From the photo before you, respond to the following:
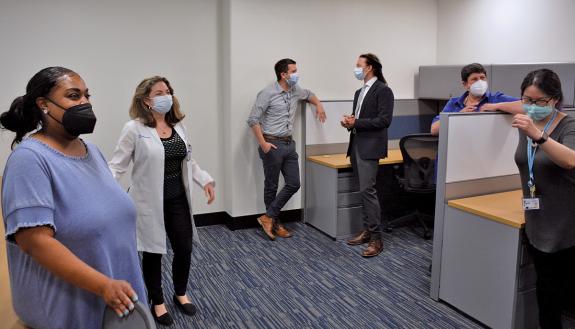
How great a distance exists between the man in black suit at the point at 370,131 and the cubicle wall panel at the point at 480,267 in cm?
88

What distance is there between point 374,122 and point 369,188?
0.49 meters

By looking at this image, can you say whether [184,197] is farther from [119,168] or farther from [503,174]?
[503,174]

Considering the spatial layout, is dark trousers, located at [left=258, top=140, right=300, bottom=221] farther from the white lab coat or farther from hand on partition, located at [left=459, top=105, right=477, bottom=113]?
the white lab coat

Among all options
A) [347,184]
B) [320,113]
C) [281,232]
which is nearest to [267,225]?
[281,232]

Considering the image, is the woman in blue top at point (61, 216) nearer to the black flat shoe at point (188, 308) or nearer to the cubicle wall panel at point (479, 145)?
the black flat shoe at point (188, 308)

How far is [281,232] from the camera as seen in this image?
12.6ft

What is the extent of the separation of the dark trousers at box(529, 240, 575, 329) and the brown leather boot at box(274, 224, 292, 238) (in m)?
2.14

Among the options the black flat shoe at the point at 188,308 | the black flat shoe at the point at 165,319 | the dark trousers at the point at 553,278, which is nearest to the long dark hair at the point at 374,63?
the dark trousers at the point at 553,278

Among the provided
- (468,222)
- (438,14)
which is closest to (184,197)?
(468,222)

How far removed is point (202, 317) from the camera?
2.54 meters

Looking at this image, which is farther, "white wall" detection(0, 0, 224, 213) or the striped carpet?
"white wall" detection(0, 0, 224, 213)

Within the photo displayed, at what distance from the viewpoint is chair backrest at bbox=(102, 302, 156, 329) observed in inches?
41.0

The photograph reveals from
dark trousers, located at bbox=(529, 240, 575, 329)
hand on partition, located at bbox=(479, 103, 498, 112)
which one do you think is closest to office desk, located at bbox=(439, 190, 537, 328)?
dark trousers, located at bbox=(529, 240, 575, 329)

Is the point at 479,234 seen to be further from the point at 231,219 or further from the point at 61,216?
the point at 231,219
